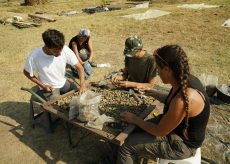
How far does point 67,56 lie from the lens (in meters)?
4.43

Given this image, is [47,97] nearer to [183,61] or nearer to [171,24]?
[183,61]

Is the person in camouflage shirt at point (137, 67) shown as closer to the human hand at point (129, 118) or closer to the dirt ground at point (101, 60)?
the human hand at point (129, 118)

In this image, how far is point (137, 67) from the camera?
415 cm

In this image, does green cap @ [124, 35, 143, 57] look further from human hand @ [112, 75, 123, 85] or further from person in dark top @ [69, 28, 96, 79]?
person in dark top @ [69, 28, 96, 79]

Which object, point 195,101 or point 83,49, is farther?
point 83,49

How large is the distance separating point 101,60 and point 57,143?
160 inches

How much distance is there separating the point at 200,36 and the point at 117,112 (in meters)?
7.23

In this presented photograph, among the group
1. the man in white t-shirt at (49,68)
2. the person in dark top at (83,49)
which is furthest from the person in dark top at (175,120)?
the person in dark top at (83,49)

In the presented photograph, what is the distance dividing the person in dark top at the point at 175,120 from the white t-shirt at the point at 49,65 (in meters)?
1.82

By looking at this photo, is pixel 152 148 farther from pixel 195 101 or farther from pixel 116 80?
pixel 116 80

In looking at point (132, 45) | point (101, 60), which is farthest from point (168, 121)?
point (101, 60)

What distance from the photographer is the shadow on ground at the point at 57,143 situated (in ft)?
13.0

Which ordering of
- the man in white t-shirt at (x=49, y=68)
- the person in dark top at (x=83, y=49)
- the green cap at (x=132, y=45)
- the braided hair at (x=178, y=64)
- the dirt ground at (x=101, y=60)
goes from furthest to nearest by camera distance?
the person in dark top at (x=83, y=49) → the man in white t-shirt at (x=49, y=68) → the dirt ground at (x=101, y=60) → the green cap at (x=132, y=45) → the braided hair at (x=178, y=64)

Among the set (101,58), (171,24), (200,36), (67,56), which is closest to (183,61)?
(67,56)
